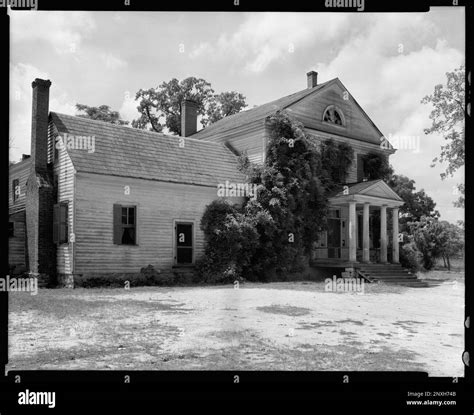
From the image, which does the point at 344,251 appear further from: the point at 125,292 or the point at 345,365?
the point at 345,365

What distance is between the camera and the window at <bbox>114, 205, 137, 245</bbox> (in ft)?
56.2

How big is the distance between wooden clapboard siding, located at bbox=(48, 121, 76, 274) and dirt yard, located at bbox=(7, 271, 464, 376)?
3.26 m

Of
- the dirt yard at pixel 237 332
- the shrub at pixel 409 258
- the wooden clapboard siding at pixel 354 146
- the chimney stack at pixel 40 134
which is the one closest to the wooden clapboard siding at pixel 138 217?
the chimney stack at pixel 40 134

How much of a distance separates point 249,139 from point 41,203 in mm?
10496

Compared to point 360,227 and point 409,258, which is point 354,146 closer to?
point 360,227

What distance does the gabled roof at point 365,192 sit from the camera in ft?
70.9

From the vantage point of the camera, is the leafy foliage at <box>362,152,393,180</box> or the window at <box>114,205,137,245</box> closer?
the window at <box>114,205,137,245</box>

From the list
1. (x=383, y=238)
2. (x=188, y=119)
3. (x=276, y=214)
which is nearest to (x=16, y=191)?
(x=276, y=214)

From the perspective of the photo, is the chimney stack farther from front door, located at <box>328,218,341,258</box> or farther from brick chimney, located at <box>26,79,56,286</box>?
front door, located at <box>328,218,341,258</box>

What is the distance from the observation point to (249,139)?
2309 cm

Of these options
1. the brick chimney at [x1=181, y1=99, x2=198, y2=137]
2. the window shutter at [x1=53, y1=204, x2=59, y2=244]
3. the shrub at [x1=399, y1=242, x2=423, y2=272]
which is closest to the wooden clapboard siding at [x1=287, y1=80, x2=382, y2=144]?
the shrub at [x1=399, y1=242, x2=423, y2=272]

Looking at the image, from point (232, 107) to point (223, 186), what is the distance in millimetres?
17425

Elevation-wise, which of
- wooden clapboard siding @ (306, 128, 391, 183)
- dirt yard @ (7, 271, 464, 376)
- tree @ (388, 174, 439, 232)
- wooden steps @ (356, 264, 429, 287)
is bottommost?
wooden steps @ (356, 264, 429, 287)
